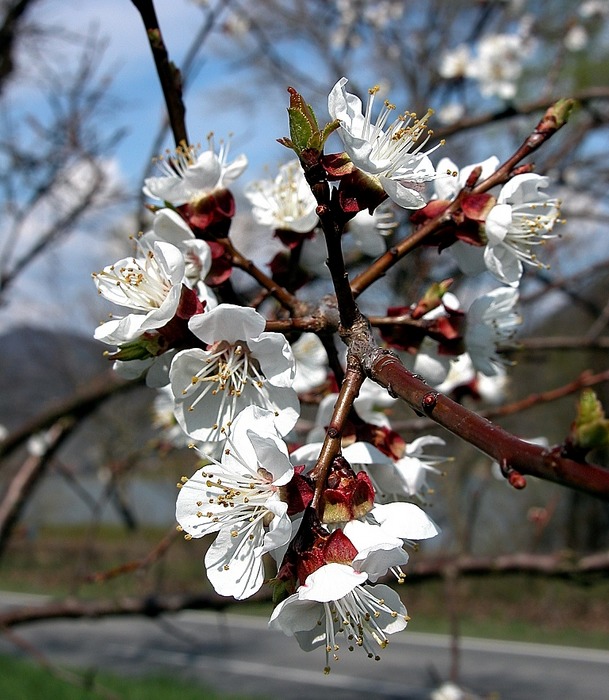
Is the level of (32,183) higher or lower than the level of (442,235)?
higher

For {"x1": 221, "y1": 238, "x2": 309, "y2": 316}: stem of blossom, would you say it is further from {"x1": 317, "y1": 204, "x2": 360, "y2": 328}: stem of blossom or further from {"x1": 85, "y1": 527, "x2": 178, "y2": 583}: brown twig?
{"x1": 85, "y1": 527, "x2": 178, "y2": 583}: brown twig

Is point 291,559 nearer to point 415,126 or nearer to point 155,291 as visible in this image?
point 155,291

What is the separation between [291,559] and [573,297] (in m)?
2.42

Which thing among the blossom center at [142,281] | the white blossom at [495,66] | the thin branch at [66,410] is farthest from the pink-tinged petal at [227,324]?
the white blossom at [495,66]

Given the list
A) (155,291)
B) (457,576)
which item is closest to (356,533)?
(155,291)

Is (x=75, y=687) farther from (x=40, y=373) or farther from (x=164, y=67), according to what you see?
(x=40, y=373)

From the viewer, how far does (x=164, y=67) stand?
91cm

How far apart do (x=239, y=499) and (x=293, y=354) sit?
19 centimetres

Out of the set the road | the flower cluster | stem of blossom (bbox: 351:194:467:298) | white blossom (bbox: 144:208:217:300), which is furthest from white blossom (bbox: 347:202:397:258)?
the road

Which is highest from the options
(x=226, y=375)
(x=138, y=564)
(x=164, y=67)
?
(x=164, y=67)

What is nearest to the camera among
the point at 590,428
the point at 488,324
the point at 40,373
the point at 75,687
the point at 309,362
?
the point at 590,428

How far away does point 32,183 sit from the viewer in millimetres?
3920

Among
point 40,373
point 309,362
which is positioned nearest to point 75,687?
point 309,362

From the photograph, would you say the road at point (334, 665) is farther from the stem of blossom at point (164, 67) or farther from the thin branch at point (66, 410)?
the stem of blossom at point (164, 67)
